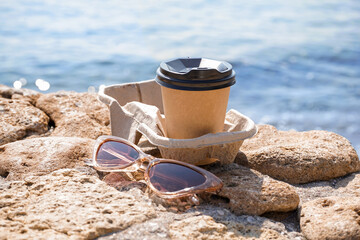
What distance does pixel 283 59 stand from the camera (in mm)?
8680

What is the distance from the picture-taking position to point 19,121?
2.65 metres

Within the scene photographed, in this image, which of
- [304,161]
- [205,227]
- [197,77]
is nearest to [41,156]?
[197,77]

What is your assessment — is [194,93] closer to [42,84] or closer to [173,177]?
[173,177]

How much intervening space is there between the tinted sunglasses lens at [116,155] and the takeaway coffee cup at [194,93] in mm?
264

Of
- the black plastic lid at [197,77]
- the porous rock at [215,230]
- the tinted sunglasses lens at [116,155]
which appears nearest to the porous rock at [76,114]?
the tinted sunglasses lens at [116,155]

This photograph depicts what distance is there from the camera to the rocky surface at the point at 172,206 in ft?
4.99

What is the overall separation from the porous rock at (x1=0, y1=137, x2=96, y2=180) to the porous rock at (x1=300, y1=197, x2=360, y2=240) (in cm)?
105

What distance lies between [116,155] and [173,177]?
376 millimetres

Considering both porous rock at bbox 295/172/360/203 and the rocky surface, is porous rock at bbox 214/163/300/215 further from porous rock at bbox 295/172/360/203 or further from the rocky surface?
porous rock at bbox 295/172/360/203

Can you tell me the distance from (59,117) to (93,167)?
974 millimetres

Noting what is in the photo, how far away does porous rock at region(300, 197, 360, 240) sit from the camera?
61.5 inches

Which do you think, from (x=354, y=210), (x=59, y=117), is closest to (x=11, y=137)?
(x=59, y=117)

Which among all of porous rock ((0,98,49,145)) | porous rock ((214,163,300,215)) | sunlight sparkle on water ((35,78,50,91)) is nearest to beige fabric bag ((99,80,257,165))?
porous rock ((214,163,300,215))

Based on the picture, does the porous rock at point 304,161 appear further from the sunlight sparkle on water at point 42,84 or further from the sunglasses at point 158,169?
the sunlight sparkle on water at point 42,84
